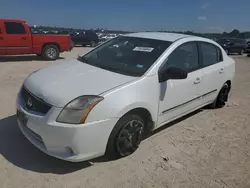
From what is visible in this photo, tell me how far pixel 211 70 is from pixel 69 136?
3.05 m

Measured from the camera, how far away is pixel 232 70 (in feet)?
18.1

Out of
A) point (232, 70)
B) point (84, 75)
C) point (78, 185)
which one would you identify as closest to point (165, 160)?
point (78, 185)

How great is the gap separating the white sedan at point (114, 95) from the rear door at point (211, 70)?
0.08ft

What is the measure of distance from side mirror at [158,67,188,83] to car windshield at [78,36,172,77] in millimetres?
224

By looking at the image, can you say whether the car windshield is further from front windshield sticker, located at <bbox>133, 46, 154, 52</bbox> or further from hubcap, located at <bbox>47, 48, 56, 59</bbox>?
hubcap, located at <bbox>47, 48, 56, 59</bbox>

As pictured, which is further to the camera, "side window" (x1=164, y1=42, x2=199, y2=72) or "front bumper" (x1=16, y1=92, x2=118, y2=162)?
"side window" (x1=164, y1=42, x2=199, y2=72)

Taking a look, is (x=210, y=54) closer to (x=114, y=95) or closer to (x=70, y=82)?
(x=114, y=95)

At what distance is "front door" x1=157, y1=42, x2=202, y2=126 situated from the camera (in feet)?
12.0

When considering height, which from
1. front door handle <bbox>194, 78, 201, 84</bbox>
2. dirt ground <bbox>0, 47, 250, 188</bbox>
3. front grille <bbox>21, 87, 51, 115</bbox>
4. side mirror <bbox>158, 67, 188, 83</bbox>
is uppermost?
side mirror <bbox>158, 67, 188, 83</bbox>

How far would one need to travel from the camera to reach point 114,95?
2.96 metres

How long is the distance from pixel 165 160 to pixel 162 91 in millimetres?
940

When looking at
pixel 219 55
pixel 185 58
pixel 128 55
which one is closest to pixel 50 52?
pixel 219 55

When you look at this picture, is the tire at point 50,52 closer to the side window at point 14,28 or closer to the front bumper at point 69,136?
the side window at point 14,28

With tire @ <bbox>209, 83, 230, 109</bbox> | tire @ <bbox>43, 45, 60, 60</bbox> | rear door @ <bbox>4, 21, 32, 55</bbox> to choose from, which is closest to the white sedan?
tire @ <bbox>209, 83, 230, 109</bbox>
